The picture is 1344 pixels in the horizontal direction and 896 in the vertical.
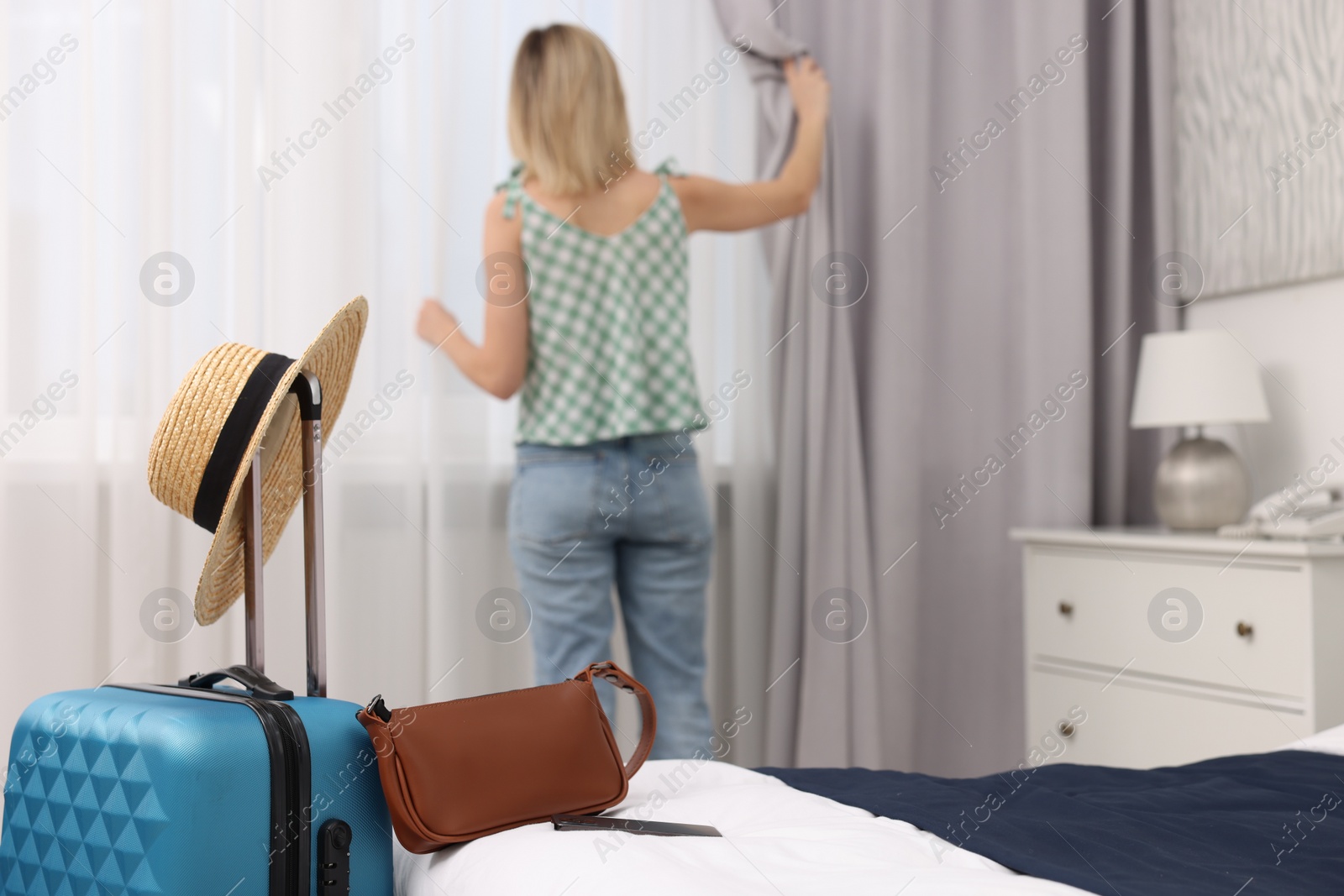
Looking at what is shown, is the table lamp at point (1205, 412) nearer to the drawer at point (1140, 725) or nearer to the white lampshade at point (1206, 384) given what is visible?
the white lampshade at point (1206, 384)

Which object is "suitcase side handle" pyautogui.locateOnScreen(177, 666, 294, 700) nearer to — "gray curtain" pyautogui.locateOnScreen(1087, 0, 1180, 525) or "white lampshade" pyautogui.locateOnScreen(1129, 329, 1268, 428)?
"white lampshade" pyautogui.locateOnScreen(1129, 329, 1268, 428)

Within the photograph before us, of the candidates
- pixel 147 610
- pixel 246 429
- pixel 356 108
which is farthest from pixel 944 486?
pixel 246 429

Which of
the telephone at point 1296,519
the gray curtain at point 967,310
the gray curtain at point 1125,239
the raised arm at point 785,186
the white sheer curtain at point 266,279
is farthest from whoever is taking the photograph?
the gray curtain at point 1125,239

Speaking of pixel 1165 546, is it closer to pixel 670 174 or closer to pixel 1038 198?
pixel 1038 198

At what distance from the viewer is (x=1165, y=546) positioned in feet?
6.88

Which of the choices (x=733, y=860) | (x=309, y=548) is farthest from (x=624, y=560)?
(x=733, y=860)

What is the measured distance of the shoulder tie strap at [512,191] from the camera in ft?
6.12

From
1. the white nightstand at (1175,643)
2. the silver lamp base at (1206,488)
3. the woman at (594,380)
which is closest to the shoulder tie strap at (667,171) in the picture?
the woman at (594,380)

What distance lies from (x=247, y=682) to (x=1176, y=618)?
1.76 metres

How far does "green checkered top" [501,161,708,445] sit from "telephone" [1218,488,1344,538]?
104cm

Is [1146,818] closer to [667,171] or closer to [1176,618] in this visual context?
[1176,618]

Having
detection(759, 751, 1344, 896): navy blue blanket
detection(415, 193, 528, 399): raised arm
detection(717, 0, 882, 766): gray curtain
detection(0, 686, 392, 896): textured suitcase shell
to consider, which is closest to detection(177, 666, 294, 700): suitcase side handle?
detection(0, 686, 392, 896): textured suitcase shell

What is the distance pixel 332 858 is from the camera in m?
0.86

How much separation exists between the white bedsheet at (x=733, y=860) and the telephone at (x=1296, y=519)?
4.38 ft
